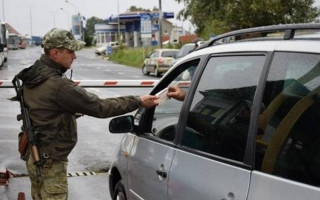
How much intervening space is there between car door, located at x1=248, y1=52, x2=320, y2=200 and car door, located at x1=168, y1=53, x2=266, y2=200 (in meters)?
0.11

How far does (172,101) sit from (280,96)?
1.54m

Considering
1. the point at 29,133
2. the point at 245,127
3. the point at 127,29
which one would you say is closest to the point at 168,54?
the point at 29,133

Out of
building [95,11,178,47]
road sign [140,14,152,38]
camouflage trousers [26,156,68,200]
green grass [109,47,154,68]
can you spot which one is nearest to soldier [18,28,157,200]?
camouflage trousers [26,156,68,200]

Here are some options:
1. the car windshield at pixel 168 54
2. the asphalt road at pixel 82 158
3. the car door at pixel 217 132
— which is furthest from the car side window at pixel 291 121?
the car windshield at pixel 168 54

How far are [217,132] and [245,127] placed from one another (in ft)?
1.04

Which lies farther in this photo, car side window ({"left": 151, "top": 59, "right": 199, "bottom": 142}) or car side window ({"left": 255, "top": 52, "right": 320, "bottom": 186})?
car side window ({"left": 151, "top": 59, "right": 199, "bottom": 142})

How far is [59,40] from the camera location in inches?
148

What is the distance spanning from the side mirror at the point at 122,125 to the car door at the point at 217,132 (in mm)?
802

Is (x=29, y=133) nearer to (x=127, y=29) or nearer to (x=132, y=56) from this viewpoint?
(x=132, y=56)

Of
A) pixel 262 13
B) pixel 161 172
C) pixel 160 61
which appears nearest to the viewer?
pixel 161 172

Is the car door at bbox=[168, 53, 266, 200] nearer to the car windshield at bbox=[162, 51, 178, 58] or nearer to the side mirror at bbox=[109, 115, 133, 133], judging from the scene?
the side mirror at bbox=[109, 115, 133, 133]

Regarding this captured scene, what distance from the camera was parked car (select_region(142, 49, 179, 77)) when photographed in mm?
29391

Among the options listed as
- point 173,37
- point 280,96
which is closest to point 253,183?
point 280,96

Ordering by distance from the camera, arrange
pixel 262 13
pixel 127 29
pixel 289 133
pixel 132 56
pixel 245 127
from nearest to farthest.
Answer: pixel 289 133 < pixel 245 127 < pixel 262 13 < pixel 132 56 < pixel 127 29
